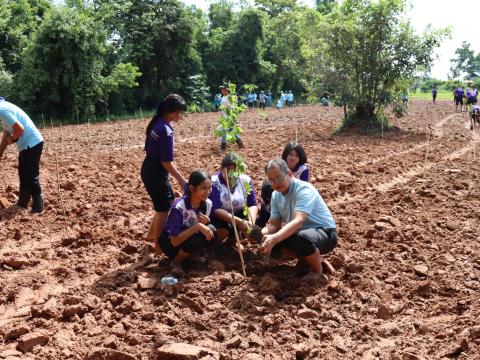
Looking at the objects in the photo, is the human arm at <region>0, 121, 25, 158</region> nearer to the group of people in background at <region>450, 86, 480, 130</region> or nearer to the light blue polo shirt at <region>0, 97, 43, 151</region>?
the light blue polo shirt at <region>0, 97, 43, 151</region>

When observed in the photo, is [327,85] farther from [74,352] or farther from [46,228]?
[74,352]

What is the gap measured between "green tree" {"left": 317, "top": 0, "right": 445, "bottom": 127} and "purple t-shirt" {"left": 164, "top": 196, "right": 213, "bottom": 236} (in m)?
12.4

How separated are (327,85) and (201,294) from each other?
13.3m

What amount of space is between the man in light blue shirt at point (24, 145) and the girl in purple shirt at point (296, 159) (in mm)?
3144

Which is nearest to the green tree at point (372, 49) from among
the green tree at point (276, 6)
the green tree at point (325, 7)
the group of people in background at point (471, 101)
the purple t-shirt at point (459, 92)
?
the group of people in background at point (471, 101)

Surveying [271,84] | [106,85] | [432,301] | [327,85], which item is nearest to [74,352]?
[432,301]

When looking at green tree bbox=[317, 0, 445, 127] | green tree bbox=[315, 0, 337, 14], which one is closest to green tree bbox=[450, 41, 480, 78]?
green tree bbox=[315, 0, 337, 14]

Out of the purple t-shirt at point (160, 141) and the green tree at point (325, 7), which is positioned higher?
the green tree at point (325, 7)

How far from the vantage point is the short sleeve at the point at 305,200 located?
12.3 feet

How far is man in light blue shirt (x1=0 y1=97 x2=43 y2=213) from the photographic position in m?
5.56

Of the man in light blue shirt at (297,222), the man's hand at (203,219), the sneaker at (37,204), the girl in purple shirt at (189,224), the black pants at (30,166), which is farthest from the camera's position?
the sneaker at (37,204)

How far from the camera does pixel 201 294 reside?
3.77 meters

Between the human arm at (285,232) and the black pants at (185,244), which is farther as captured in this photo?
the black pants at (185,244)

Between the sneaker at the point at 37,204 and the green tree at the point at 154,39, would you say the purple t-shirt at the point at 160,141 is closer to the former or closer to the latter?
the sneaker at the point at 37,204
